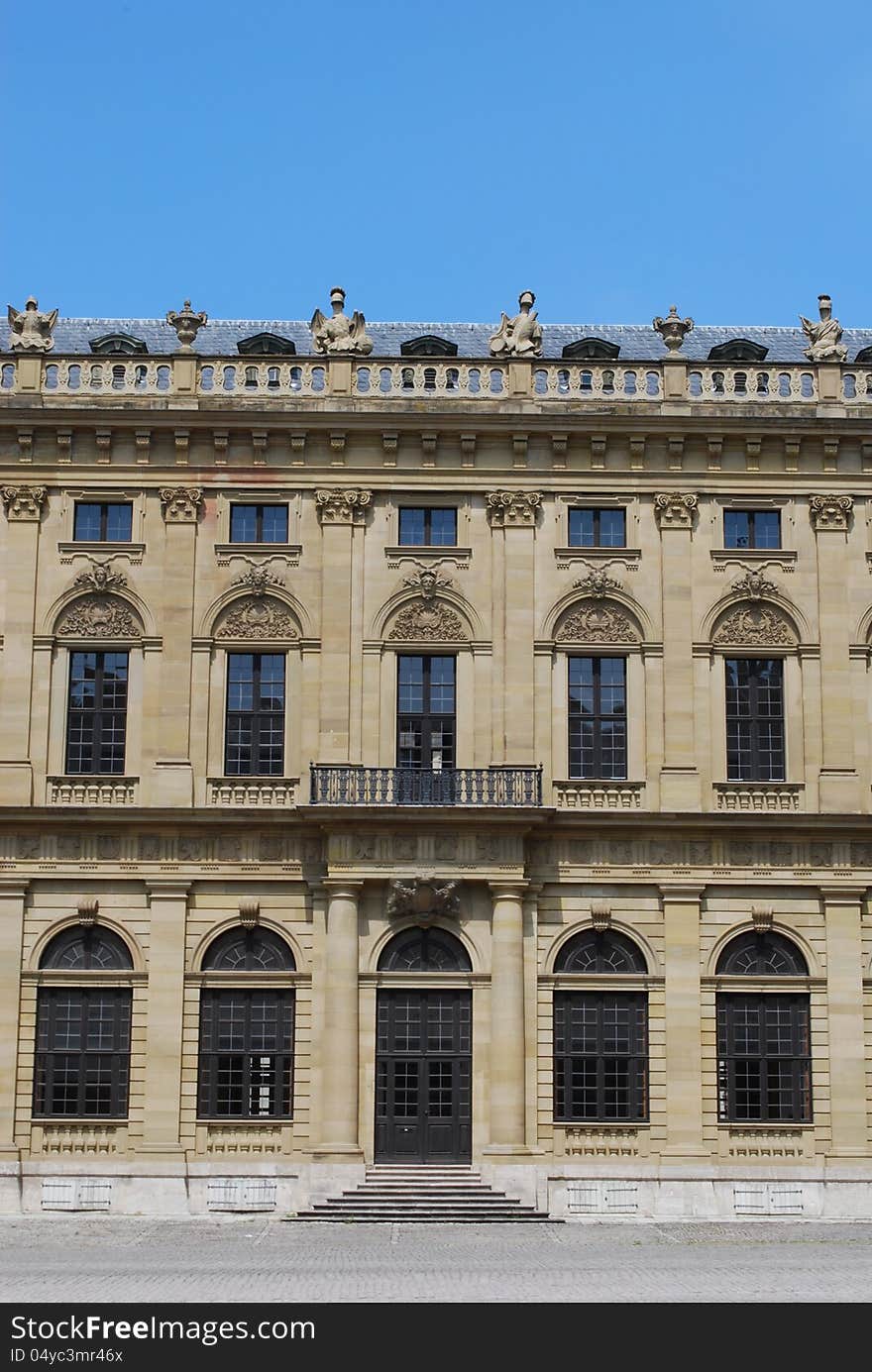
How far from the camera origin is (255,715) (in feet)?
149

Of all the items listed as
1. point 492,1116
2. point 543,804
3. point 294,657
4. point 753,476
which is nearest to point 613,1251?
point 492,1116

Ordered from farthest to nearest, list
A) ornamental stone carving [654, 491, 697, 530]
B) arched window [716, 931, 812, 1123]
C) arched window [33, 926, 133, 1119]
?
ornamental stone carving [654, 491, 697, 530] → arched window [716, 931, 812, 1123] → arched window [33, 926, 133, 1119]

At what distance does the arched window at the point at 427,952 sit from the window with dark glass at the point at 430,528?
9.17 m

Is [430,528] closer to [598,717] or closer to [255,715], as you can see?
[598,717]

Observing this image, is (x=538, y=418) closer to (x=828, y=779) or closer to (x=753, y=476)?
(x=753, y=476)

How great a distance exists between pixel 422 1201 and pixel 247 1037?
212 inches

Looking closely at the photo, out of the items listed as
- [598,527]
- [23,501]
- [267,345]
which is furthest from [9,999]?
[267,345]

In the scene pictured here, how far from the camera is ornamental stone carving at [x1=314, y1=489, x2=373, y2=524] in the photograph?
46250 millimetres

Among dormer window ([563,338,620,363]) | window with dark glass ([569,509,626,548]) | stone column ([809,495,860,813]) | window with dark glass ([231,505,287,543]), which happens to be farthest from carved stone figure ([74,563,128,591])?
stone column ([809,495,860,813])

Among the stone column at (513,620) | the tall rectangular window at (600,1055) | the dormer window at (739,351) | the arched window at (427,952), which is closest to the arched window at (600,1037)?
the tall rectangular window at (600,1055)

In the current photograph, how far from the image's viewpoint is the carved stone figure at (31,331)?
46531mm

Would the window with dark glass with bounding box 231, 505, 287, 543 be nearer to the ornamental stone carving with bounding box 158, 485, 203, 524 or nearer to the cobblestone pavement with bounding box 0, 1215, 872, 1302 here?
the ornamental stone carving with bounding box 158, 485, 203, 524

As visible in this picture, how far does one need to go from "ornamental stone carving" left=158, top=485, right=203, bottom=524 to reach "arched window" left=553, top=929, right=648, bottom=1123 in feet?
43.5

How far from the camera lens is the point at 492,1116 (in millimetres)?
43094
